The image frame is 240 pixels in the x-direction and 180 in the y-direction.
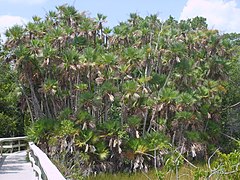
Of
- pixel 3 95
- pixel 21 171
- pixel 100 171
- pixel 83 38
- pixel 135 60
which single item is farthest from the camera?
pixel 3 95

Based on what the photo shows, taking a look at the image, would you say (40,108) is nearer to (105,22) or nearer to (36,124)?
(36,124)

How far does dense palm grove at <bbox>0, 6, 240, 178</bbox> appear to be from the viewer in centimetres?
2277

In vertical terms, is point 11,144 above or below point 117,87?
below

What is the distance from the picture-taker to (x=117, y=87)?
24328mm

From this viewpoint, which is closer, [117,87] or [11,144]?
[117,87]

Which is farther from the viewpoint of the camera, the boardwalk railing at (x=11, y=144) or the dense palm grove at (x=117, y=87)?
the dense palm grove at (x=117, y=87)

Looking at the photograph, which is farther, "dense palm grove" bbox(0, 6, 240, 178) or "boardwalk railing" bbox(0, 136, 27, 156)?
"dense palm grove" bbox(0, 6, 240, 178)

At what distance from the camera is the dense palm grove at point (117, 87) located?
22.8 m

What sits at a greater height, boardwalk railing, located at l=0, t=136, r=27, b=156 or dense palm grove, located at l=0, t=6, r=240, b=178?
dense palm grove, located at l=0, t=6, r=240, b=178

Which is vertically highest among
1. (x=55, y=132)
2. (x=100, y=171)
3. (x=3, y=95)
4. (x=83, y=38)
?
(x=83, y=38)

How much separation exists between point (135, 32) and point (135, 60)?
347 cm

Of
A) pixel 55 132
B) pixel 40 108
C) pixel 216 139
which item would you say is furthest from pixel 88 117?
pixel 216 139

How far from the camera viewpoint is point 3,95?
106ft

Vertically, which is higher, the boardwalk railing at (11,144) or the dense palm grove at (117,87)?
the dense palm grove at (117,87)
